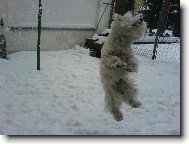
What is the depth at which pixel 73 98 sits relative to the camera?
343 cm

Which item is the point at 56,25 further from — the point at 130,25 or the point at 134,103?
the point at 134,103

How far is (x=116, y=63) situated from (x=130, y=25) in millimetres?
334

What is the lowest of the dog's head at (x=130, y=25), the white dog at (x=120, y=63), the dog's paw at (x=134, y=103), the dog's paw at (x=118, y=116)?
the dog's paw at (x=118, y=116)

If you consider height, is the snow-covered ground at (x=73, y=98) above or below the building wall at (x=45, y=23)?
below

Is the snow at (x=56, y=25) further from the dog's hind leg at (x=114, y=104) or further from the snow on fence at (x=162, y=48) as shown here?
the dog's hind leg at (x=114, y=104)

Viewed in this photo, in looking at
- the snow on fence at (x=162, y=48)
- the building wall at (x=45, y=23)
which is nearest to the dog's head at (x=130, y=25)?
the snow on fence at (x=162, y=48)

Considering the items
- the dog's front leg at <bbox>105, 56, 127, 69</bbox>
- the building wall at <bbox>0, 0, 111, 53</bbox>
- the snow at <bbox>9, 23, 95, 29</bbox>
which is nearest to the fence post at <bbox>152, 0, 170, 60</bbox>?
the dog's front leg at <bbox>105, 56, 127, 69</bbox>

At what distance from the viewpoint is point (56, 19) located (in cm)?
416

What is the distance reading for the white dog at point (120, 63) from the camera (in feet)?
10.2

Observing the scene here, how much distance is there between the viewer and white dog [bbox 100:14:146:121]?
3100mm

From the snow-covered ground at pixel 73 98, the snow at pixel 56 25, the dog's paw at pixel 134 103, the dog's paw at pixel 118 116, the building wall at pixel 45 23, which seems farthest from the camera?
the snow at pixel 56 25

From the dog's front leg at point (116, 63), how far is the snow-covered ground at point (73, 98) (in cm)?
38

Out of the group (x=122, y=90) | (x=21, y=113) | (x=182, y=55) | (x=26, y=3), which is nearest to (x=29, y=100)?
(x=21, y=113)

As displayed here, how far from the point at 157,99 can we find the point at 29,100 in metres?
1.22
